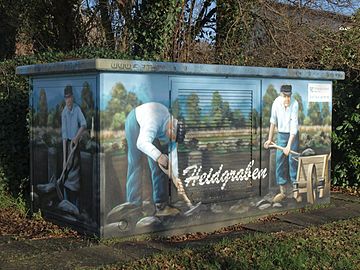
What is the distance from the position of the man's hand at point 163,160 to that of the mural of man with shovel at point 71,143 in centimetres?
98

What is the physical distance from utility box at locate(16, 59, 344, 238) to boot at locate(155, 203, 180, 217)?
1cm

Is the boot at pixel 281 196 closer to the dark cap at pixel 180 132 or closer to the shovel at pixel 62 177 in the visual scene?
the dark cap at pixel 180 132

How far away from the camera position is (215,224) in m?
7.16

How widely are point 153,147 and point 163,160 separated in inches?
8.6

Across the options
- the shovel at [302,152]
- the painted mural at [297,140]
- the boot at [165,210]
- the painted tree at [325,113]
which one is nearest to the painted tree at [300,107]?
the painted mural at [297,140]

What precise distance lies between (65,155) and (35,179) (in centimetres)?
92

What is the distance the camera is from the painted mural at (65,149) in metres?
6.27

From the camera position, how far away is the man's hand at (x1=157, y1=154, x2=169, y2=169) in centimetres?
654

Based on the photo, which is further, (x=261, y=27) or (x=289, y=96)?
(x=261, y=27)

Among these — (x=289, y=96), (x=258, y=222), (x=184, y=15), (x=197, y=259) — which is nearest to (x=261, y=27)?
(x=184, y=15)

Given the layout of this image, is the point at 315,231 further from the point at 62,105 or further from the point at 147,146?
the point at 62,105

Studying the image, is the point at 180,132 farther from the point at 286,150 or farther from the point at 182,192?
the point at 286,150

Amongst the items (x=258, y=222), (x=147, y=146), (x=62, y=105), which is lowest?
(x=258, y=222)

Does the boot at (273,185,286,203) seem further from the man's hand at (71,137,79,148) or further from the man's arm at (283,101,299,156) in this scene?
the man's hand at (71,137,79,148)
